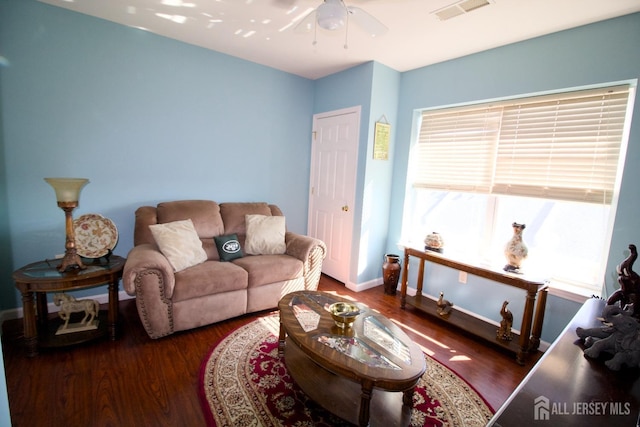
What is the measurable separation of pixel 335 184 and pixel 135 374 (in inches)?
106

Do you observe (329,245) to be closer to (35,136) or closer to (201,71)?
(201,71)

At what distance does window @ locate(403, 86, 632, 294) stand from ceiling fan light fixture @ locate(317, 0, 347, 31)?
6.07 feet

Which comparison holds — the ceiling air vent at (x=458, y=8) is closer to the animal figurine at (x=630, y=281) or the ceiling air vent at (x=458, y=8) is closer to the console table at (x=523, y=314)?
the animal figurine at (x=630, y=281)

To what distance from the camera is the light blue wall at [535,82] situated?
2.08 meters

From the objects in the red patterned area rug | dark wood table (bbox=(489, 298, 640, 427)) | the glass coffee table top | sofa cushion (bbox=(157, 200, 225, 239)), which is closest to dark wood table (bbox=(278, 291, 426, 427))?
the glass coffee table top

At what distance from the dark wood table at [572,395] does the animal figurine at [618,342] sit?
0.03m

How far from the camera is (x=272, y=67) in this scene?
11.9 ft

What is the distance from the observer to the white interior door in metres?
3.52

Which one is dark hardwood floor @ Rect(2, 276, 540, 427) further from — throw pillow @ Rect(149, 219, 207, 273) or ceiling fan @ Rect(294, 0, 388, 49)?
ceiling fan @ Rect(294, 0, 388, 49)

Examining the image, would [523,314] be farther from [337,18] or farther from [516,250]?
[337,18]

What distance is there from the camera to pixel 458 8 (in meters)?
2.13

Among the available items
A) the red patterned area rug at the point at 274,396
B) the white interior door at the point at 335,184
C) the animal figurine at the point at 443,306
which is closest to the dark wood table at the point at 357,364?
the red patterned area rug at the point at 274,396

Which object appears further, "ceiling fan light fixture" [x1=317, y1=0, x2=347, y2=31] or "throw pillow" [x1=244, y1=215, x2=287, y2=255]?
"throw pillow" [x1=244, y1=215, x2=287, y2=255]

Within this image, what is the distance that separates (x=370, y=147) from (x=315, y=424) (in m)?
2.63
